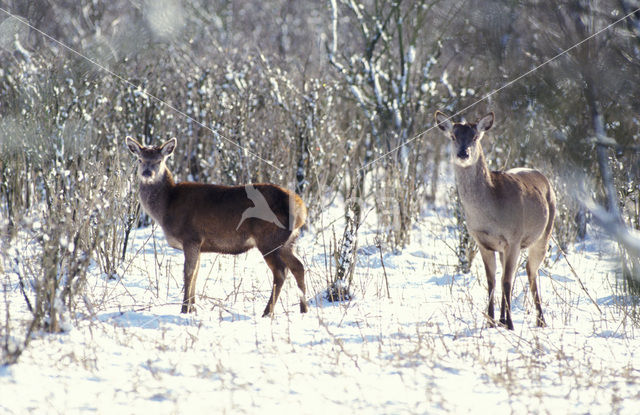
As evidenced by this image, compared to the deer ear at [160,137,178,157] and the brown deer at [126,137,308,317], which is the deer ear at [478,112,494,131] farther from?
the deer ear at [160,137,178,157]

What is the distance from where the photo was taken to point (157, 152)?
659cm

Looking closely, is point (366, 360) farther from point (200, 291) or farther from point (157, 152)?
point (157, 152)

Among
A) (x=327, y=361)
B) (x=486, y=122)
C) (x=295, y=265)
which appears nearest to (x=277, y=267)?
(x=295, y=265)

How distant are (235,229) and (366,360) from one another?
73.9 inches

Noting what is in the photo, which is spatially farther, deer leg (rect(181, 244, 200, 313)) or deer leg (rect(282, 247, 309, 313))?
deer leg (rect(282, 247, 309, 313))

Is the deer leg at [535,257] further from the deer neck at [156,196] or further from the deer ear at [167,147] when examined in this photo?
the deer ear at [167,147]

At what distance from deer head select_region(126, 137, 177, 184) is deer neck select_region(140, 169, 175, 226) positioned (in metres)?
0.04

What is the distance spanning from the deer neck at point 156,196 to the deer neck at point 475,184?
248 centimetres

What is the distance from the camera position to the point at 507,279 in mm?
5789

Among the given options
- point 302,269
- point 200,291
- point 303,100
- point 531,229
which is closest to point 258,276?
point 200,291

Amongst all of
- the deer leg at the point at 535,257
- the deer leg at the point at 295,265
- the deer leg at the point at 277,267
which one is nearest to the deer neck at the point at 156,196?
the deer leg at the point at 277,267

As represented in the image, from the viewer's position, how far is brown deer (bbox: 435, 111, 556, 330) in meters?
5.71

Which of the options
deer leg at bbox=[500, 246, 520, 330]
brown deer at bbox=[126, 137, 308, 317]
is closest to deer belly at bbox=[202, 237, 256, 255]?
brown deer at bbox=[126, 137, 308, 317]

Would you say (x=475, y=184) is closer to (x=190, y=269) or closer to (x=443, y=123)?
(x=443, y=123)
